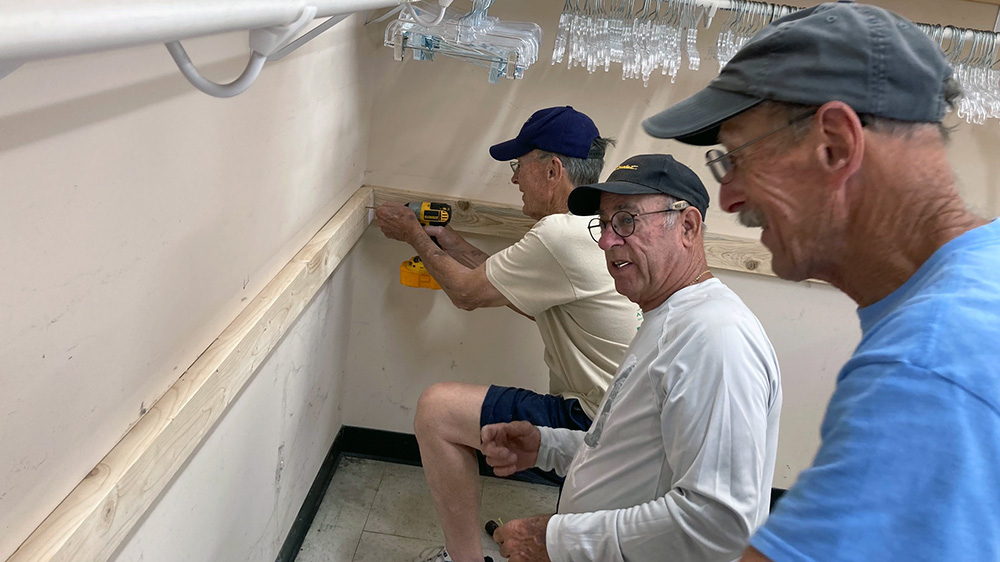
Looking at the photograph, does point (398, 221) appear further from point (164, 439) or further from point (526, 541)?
point (164, 439)

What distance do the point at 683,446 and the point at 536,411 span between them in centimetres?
86

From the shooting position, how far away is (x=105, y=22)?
0.46m

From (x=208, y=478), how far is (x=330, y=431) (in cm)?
128

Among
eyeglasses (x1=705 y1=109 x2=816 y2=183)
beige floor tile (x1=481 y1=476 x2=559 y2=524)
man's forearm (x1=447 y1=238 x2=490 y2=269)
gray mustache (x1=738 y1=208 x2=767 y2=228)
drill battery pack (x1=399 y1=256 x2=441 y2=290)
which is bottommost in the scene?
beige floor tile (x1=481 y1=476 x2=559 y2=524)

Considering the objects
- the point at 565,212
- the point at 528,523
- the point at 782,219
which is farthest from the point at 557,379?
the point at 782,219

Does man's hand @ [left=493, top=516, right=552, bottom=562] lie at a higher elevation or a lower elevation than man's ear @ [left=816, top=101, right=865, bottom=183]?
lower

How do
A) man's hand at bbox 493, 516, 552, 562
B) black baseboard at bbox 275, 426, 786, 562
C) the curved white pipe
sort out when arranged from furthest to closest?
black baseboard at bbox 275, 426, 786, 562, man's hand at bbox 493, 516, 552, 562, the curved white pipe

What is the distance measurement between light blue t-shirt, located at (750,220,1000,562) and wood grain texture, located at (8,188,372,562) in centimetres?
78

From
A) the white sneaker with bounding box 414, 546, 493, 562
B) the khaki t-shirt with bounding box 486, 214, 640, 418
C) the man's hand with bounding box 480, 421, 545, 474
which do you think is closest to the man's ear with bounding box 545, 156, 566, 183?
the khaki t-shirt with bounding box 486, 214, 640, 418

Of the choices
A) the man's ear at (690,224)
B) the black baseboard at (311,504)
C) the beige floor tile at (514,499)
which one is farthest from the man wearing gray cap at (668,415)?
the beige floor tile at (514,499)

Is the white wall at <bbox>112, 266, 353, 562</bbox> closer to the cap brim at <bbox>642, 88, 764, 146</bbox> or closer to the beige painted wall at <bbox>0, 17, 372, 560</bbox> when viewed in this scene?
the beige painted wall at <bbox>0, 17, 372, 560</bbox>

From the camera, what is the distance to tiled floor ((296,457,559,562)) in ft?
8.04

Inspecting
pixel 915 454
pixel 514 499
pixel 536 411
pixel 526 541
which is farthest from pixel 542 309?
pixel 915 454

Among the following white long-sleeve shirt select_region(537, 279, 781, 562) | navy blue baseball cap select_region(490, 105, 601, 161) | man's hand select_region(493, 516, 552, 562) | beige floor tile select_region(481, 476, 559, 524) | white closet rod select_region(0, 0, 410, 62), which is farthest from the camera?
beige floor tile select_region(481, 476, 559, 524)
